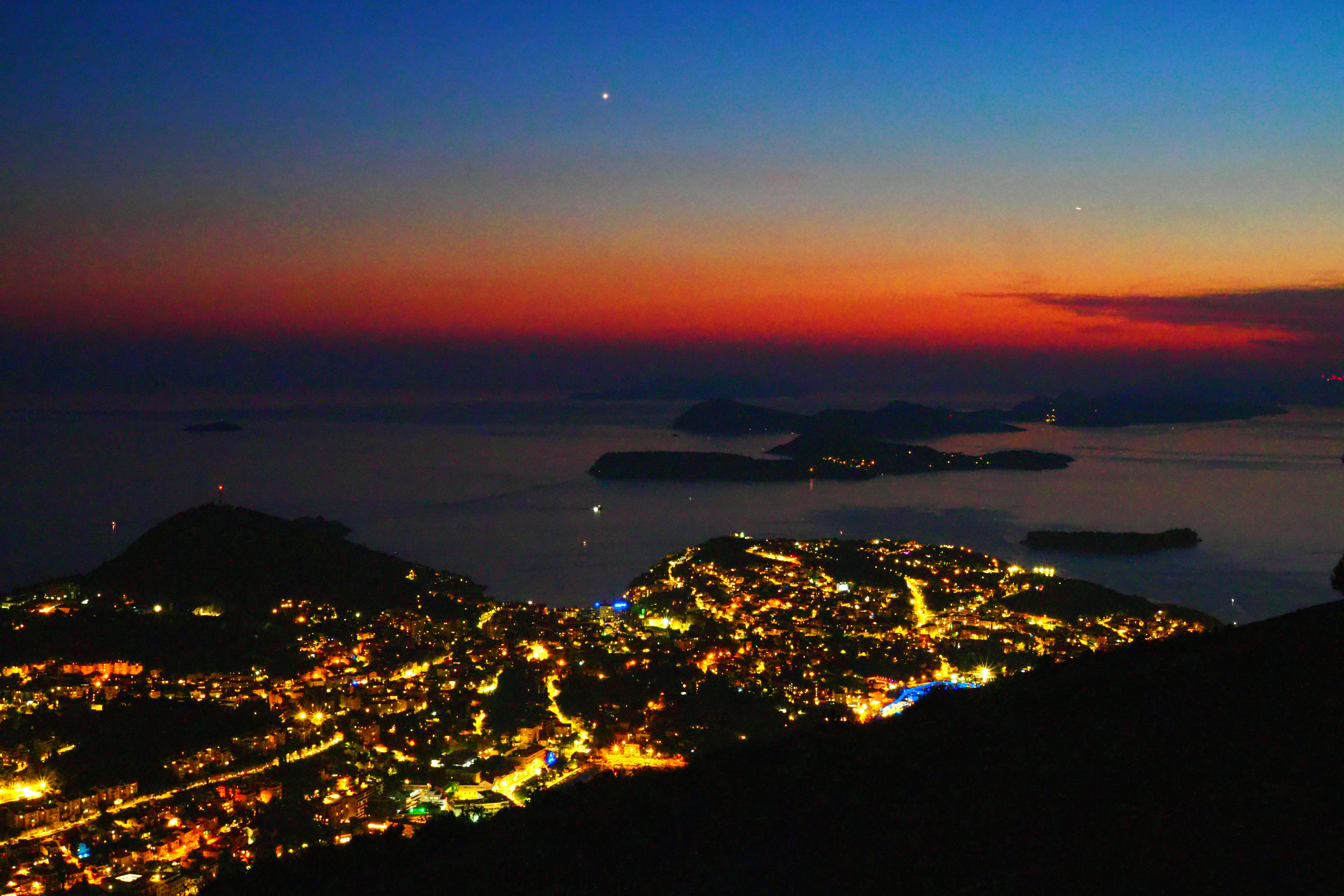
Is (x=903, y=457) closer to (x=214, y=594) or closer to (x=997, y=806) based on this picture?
(x=214, y=594)

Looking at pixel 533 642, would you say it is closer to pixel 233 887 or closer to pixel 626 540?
pixel 233 887

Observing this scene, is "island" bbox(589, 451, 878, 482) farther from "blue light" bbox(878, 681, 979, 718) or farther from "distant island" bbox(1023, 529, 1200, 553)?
"blue light" bbox(878, 681, 979, 718)

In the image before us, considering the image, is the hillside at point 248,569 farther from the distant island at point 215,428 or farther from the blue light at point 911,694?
the distant island at point 215,428

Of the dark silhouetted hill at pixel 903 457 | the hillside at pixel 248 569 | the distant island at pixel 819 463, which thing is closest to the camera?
the hillside at pixel 248 569

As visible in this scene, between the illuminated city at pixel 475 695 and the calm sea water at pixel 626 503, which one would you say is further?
the calm sea water at pixel 626 503

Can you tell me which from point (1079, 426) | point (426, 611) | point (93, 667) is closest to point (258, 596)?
point (426, 611)

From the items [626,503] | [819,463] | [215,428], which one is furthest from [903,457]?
[215,428]

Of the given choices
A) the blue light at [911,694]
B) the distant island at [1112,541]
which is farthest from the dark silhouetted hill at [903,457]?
the blue light at [911,694]
